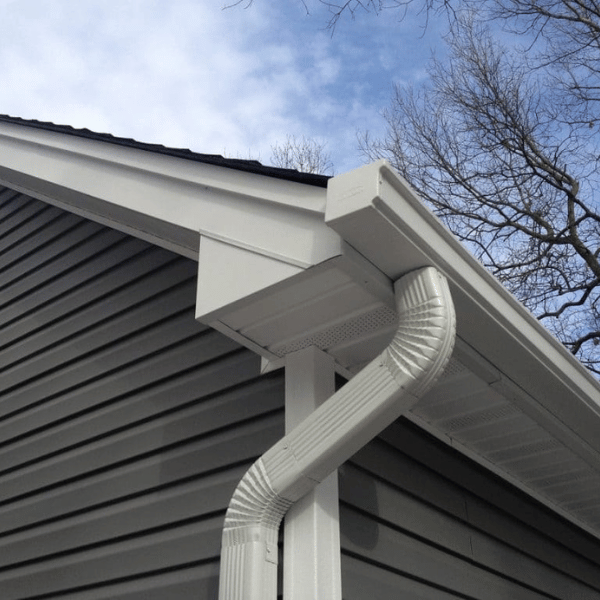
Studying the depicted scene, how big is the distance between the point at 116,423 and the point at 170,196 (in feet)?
3.23

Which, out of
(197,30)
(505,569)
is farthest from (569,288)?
(505,569)

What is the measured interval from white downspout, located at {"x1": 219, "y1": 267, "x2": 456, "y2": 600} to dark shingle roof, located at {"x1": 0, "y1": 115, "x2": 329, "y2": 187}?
Answer: 386 mm

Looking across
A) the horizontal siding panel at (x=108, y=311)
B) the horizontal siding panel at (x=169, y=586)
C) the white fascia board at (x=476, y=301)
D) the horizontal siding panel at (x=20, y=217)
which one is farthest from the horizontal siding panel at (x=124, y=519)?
the horizontal siding panel at (x=20, y=217)

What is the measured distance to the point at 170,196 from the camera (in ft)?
9.10

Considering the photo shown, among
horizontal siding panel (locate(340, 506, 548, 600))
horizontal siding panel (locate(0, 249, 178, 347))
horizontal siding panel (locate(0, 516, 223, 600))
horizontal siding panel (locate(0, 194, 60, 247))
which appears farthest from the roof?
horizontal siding panel (locate(0, 194, 60, 247))

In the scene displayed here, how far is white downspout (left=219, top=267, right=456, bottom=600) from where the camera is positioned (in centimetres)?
212

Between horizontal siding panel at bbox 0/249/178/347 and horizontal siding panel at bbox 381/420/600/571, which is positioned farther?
horizontal siding panel at bbox 0/249/178/347

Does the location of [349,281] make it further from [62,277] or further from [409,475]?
[62,277]

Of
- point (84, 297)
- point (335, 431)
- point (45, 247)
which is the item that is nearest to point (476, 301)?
point (335, 431)

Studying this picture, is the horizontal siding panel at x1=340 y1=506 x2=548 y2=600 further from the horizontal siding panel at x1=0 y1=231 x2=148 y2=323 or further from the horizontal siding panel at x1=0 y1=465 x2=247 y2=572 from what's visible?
the horizontal siding panel at x1=0 y1=231 x2=148 y2=323

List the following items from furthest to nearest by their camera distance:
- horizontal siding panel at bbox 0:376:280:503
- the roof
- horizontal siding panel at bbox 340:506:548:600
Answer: horizontal siding panel at bbox 0:376:280:503 < horizontal siding panel at bbox 340:506:548:600 < the roof

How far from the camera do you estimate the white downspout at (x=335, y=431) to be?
6.95 ft

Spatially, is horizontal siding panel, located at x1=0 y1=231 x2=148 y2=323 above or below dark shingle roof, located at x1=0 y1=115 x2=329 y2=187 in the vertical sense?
above

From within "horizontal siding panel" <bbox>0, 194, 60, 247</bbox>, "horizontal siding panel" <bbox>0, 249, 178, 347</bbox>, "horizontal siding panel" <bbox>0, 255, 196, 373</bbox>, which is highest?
"horizontal siding panel" <bbox>0, 194, 60, 247</bbox>
